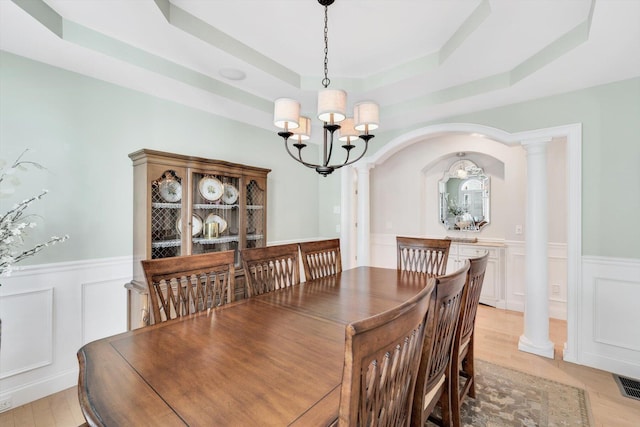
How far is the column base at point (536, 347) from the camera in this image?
2.72 m

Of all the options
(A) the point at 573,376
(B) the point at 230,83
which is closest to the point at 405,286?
(A) the point at 573,376

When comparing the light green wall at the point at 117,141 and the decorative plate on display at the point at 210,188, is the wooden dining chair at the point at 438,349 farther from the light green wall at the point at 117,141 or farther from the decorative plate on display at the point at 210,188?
the decorative plate on display at the point at 210,188

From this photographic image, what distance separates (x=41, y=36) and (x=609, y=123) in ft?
13.9

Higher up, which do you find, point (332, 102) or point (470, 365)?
point (332, 102)

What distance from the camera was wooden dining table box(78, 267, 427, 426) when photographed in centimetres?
75

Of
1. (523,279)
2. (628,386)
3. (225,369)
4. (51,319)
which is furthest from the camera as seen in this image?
(523,279)

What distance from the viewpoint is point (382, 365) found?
686mm

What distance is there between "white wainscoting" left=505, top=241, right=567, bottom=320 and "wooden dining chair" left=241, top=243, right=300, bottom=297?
306cm

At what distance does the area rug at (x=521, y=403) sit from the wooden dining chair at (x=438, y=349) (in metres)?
0.39

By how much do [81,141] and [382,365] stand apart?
2721 millimetres

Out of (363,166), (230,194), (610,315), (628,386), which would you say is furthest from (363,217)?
(628,386)

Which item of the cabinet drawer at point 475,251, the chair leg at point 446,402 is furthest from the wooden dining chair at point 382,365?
the cabinet drawer at point 475,251

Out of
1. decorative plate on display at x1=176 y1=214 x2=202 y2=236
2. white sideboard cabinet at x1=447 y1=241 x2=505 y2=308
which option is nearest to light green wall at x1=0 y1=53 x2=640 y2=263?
decorative plate on display at x1=176 y1=214 x2=202 y2=236

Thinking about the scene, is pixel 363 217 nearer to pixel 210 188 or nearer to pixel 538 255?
pixel 538 255
